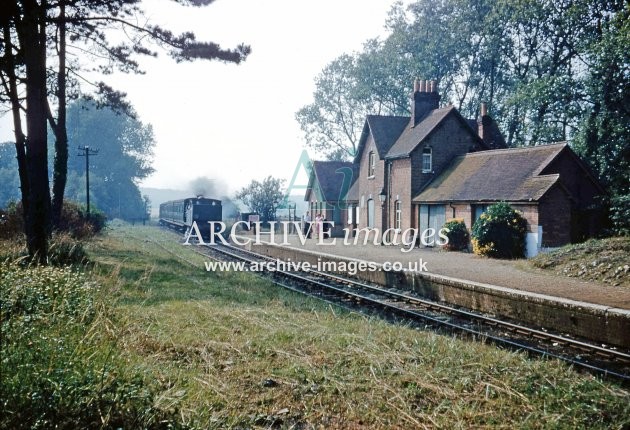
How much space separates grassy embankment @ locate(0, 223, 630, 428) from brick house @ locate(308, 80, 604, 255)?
48.6 feet

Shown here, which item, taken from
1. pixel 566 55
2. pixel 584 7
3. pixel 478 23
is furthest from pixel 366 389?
pixel 478 23

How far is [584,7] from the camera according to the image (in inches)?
1105

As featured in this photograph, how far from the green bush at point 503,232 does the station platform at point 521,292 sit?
116 cm

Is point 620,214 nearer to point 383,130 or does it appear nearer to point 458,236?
point 458,236

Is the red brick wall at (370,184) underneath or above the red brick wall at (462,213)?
above

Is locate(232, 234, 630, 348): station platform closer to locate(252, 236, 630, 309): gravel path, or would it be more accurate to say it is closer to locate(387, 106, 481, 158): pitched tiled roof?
locate(252, 236, 630, 309): gravel path

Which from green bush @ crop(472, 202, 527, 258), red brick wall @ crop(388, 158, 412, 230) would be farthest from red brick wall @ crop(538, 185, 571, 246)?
red brick wall @ crop(388, 158, 412, 230)

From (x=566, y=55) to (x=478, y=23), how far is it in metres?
8.33

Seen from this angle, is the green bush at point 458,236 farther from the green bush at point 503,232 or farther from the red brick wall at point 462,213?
the green bush at point 503,232

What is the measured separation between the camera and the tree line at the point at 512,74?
83.6ft

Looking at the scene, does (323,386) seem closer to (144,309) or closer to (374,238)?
(144,309)

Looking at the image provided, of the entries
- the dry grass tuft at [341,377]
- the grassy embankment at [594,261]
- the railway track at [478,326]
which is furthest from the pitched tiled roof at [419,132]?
the dry grass tuft at [341,377]

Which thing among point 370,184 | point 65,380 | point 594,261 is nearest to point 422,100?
point 370,184

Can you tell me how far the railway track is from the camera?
7465 millimetres
